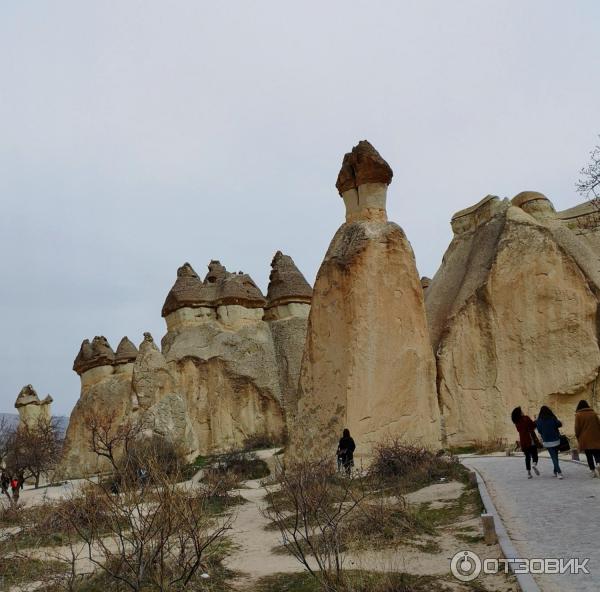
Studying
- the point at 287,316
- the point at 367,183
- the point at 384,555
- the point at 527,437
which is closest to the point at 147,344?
the point at 287,316

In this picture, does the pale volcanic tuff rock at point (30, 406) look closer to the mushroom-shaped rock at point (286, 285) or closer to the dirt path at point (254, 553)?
the mushroom-shaped rock at point (286, 285)

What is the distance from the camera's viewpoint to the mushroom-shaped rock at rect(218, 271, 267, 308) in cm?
2572

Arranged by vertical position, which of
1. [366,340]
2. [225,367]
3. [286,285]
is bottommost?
[366,340]

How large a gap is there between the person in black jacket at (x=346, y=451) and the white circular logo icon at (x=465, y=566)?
15.4 feet

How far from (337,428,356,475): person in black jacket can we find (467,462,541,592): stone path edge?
2.32 meters

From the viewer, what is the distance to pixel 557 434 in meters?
7.55

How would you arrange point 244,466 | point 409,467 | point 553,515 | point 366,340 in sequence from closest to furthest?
point 553,515 < point 409,467 < point 366,340 < point 244,466

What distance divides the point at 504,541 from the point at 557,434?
3296 mm

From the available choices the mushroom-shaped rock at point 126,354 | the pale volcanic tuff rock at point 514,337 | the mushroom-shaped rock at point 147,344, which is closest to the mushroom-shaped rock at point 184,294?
the mushroom-shaped rock at point 126,354

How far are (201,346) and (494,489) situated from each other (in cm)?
1795

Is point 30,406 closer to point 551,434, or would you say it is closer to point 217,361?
point 217,361

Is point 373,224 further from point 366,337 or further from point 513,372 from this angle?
point 513,372

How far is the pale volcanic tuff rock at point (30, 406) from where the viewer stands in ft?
108

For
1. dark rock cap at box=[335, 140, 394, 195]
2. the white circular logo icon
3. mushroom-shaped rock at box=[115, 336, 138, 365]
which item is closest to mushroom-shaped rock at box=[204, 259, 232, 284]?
mushroom-shaped rock at box=[115, 336, 138, 365]
